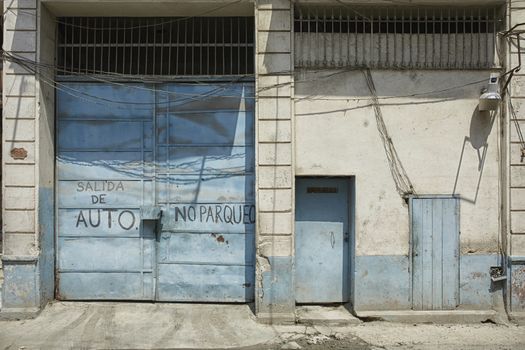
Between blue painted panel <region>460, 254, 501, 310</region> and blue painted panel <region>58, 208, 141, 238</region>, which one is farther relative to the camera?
blue painted panel <region>58, 208, 141, 238</region>

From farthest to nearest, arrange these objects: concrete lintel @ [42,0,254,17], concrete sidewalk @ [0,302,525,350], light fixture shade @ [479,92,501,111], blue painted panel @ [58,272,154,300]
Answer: blue painted panel @ [58,272,154,300]
concrete lintel @ [42,0,254,17]
light fixture shade @ [479,92,501,111]
concrete sidewalk @ [0,302,525,350]

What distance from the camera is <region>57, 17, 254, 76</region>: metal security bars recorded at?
7035 millimetres

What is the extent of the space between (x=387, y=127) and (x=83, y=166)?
4420 millimetres

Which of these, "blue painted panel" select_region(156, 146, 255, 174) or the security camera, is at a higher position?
the security camera

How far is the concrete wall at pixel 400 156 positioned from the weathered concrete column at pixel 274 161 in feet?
0.88

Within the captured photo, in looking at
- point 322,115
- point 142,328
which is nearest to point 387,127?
point 322,115

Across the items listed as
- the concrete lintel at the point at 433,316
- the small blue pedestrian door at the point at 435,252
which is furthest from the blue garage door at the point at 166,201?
the small blue pedestrian door at the point at 435,252

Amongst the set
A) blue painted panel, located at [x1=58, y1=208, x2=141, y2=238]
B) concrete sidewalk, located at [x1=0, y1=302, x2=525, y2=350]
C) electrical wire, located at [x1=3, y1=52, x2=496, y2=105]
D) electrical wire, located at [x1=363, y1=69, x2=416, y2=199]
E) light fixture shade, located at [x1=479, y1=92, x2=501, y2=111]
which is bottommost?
concrete sidewalk, located at [x1=0, y1=302, x2=525, y2=350]

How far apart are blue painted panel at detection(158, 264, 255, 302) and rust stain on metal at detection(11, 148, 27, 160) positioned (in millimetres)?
2413

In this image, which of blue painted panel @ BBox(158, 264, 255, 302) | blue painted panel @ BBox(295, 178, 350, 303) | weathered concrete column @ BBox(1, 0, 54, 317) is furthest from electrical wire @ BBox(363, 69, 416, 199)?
weathered concrete column @ BBox(1, 0, 54, 317)

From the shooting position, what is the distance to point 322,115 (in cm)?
655

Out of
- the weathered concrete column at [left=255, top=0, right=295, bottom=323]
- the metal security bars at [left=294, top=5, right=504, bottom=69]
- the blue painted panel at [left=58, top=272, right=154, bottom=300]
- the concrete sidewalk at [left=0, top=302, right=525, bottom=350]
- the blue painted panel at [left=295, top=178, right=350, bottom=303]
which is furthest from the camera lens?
the blue painted panel at [left=58, top=272, right=154, bottom=300]

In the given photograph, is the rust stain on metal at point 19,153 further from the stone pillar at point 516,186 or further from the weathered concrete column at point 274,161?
the stone pillar at point 516,186

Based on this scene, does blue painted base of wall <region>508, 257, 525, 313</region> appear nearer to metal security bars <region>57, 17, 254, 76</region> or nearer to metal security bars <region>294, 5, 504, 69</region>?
metal security bars <region>294, 5, 504, 69</region>
